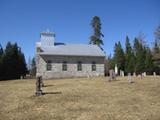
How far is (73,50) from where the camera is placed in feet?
159

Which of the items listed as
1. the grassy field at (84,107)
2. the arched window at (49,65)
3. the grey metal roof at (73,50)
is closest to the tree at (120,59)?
the grey metal roof at (73,50)

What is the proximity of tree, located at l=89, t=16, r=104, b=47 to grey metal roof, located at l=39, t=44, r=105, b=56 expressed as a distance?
22.2m

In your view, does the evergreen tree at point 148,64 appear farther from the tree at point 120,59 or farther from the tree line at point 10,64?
the tree line at point 10,64

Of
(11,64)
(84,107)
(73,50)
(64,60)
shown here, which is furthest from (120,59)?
(84,107)

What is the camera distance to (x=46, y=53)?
45375mm

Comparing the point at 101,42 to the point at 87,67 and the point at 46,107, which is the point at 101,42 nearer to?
the point at 87,67

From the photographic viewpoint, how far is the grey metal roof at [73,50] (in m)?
46.4

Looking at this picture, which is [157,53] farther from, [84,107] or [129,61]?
[84,107]

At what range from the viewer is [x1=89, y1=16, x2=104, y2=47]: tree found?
7350 centimetres

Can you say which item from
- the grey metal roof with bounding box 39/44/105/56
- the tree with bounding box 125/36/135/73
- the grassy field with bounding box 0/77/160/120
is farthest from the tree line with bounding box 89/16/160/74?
the grassy field with bounding box 0/77/160/120

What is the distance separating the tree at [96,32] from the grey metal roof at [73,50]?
873 inches

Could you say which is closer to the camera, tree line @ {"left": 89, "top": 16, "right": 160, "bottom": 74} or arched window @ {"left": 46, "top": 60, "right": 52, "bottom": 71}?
arched window @ {"left": 46, "top": 60, "right": 52, "bottom": 71}

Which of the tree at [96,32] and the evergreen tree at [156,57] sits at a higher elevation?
the tree at [96,32]

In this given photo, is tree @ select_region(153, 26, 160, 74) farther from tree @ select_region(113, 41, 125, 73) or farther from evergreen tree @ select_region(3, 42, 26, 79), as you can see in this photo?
evergreen tree @ select_region(3, 42, 26, 79)
